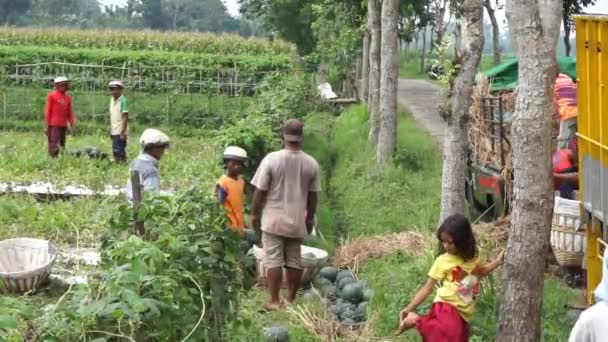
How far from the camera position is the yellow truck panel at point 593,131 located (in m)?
6.73

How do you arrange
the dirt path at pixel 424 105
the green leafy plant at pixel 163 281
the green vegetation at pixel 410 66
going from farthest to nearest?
1. the green vegetation at pixel 410 66
2. the dirt path at pixel 424 105
3. the green leafy plant at pixel 163 281

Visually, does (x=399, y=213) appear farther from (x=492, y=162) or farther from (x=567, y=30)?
(x=567, y=30)

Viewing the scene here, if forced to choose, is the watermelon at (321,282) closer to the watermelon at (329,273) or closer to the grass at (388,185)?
the watermelon at (329,273)

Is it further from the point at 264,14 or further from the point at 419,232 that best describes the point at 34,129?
the point at 264,14

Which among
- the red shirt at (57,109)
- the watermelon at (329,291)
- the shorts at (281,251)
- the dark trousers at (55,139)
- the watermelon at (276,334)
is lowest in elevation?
the watermelon at (329,291)

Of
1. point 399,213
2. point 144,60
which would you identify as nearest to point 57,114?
point 399,213

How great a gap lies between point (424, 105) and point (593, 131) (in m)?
22.9

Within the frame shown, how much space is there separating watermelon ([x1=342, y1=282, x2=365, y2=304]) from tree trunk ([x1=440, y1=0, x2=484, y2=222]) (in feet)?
3.56

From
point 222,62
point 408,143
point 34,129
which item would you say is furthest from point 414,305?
point 222,62

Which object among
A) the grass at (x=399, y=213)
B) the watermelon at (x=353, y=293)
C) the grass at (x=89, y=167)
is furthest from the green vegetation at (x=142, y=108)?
the watermelon at (x=353, y=293)

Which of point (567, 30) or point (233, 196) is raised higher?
point (567, 30)

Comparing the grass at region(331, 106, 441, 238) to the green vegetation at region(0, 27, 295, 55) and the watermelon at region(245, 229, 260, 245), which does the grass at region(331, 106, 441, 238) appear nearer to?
the watermelon at region(245, 229, 260, 245)

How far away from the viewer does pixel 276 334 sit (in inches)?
297

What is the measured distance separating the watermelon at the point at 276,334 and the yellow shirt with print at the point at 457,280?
4.98ft
